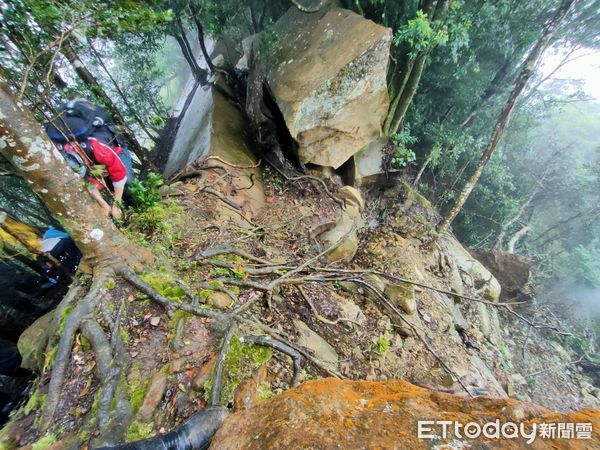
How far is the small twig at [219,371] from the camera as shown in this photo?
2406mm

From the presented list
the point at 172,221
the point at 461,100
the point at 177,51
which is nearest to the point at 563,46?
the point at 461,100

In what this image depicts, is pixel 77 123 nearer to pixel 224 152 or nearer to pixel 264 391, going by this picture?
pixel 224 152

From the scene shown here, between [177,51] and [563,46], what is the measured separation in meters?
25.0

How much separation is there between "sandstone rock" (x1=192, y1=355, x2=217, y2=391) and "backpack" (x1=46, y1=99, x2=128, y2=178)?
2.86m

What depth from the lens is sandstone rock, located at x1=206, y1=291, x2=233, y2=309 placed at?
3393mm

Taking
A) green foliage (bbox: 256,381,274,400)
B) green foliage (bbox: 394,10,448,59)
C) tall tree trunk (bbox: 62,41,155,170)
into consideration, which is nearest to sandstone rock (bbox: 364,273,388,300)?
green foliage (bbox: 256,381,274,400)

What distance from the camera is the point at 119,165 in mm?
4172

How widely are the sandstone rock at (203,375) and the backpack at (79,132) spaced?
2.86m

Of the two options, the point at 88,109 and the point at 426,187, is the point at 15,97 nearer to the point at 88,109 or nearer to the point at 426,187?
the point at 88,109

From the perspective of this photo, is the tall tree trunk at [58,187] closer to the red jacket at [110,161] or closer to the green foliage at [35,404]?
the red jacket at [110,161]

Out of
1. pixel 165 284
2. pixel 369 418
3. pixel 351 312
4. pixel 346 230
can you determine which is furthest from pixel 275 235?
pixel 369 418

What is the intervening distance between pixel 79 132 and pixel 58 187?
1.39 m

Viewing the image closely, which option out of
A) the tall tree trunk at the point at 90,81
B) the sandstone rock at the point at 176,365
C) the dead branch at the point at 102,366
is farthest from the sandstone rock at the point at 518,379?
the tall tree trunk at the point at 90,81

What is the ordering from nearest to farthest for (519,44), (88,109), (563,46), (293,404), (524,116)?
(293,404) → (88,109) → (519,44) → (563,46) → (524,116)
